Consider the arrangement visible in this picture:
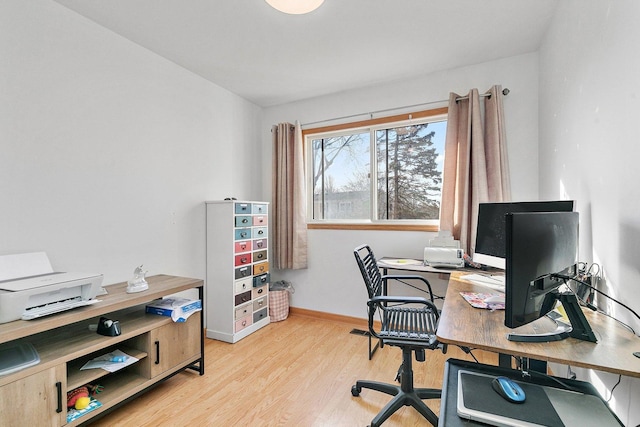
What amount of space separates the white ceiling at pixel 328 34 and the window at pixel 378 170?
21.2 inches

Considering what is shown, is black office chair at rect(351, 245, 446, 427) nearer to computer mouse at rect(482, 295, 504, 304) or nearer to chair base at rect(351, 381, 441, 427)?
chair base at rect(351, 381, 441, 427)

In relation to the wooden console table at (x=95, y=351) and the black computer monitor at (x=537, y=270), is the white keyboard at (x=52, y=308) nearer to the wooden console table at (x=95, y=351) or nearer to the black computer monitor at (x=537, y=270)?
the wooden console table at (x=95, y=351)

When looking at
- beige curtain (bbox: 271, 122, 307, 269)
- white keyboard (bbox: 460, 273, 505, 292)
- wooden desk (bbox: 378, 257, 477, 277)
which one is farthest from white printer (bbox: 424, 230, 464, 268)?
beige curtain (bbox: 271, 122, 307, 269)

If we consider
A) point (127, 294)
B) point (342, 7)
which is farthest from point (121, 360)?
point (342, 7)

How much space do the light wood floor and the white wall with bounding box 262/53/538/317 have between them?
23.4 inches

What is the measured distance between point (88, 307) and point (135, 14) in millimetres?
1894

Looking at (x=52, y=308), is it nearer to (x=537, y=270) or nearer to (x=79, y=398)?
(x=79, y=398)

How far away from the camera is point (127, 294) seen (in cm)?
182

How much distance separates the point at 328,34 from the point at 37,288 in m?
2.36

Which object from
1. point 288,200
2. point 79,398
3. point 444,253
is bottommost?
point 79,398

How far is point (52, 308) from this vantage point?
4.72 ft

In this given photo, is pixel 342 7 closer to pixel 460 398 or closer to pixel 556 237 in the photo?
pixel 556 237

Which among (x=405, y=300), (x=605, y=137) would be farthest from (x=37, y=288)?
(x=605, y=137)

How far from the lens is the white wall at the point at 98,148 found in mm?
1702
